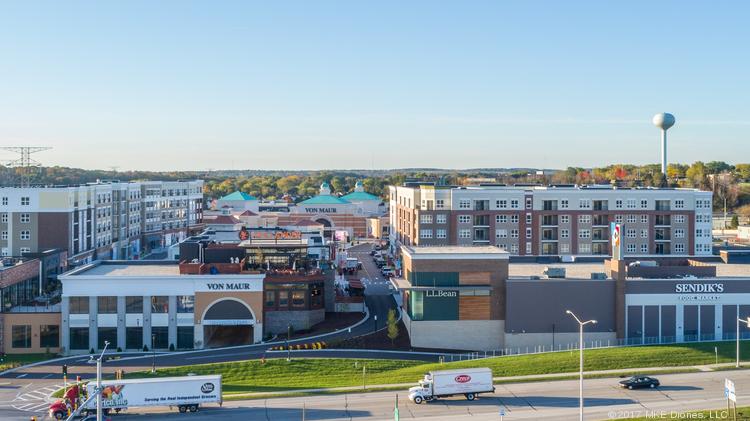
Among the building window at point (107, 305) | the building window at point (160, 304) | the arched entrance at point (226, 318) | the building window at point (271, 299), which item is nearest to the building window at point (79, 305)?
the building window at point (107, 305)

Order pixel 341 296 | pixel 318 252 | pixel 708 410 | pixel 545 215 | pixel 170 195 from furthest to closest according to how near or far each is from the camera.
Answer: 1. pixel 170 195
2. pixel 545 215
3. pixel 318 252
4. pixel 341 296
5. pixel 708 410

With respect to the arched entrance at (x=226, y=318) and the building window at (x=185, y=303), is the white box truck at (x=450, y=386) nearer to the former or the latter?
the arched entrance at (x=226, y=318)

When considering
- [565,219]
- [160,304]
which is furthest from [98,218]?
[565,219]

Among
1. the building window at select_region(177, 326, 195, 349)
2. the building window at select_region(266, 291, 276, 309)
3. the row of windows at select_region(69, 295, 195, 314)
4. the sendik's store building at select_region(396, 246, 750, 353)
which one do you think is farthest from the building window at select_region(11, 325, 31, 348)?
the sendik's store building at select_region(396, 246, 750, 353)

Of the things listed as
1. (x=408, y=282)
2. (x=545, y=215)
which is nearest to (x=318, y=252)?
(x=408, y=282)

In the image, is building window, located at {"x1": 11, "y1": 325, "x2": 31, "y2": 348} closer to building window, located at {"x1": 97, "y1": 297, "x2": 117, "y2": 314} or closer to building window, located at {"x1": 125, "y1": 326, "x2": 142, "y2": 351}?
building window, located at {"x1": 97, "y1": 297, "x2": 117, "y2": 314}

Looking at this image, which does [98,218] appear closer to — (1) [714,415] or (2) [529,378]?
(2) [529,378]

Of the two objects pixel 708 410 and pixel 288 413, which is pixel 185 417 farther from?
pixel 708 410
